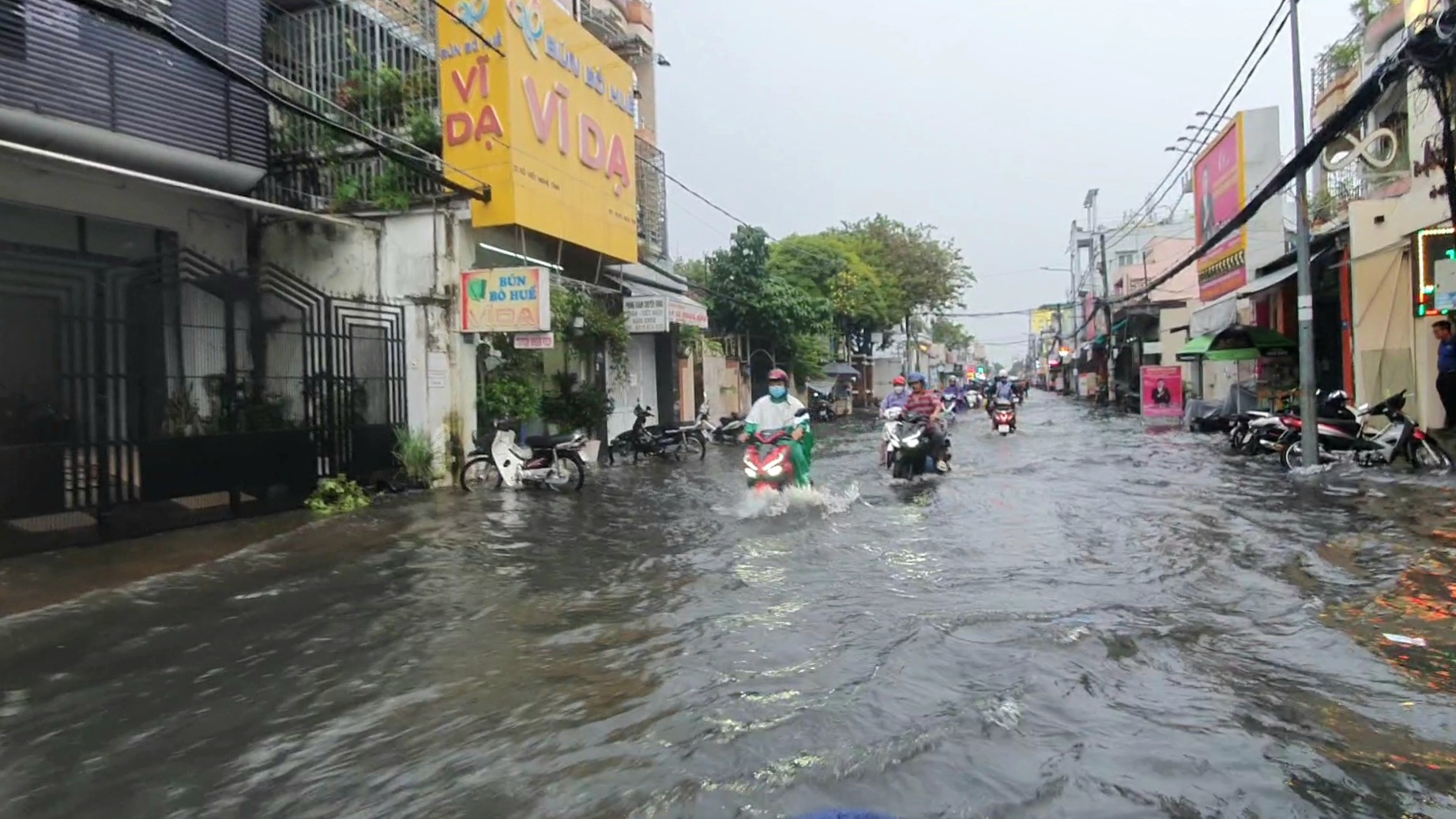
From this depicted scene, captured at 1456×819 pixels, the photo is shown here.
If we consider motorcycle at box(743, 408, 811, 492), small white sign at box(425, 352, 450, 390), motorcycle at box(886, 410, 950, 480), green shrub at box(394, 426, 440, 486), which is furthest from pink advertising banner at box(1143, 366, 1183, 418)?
green shrub at box(394, 426, 440, 486)

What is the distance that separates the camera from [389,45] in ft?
46.8

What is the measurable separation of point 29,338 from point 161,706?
593cm

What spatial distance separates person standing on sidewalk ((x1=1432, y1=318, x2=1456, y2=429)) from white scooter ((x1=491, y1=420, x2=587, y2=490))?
37.7 ft

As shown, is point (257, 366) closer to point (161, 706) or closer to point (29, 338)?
point (29, 338)

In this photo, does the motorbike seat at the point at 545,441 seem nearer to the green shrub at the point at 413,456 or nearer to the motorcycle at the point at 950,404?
the green shrub at the point at 413,456

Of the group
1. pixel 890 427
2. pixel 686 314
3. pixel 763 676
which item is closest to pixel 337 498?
pixel 890 427

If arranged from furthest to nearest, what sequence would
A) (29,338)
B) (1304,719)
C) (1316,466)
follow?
(1316,466) → (29,338) → (1304,719)

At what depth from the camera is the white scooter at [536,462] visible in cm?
1249

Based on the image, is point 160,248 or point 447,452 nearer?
point 160,248

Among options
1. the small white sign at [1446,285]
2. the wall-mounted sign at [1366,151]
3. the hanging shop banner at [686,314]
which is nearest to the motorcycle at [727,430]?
the hanging shop banner at [686,314]

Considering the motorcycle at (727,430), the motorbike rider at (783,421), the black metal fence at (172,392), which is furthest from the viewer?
the motorcycle at (727,430)

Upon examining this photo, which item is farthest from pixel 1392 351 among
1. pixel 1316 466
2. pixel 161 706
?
pixel 161 706

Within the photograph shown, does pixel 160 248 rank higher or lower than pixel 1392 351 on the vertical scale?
higher

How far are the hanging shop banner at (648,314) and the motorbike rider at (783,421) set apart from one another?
26.9 ft
